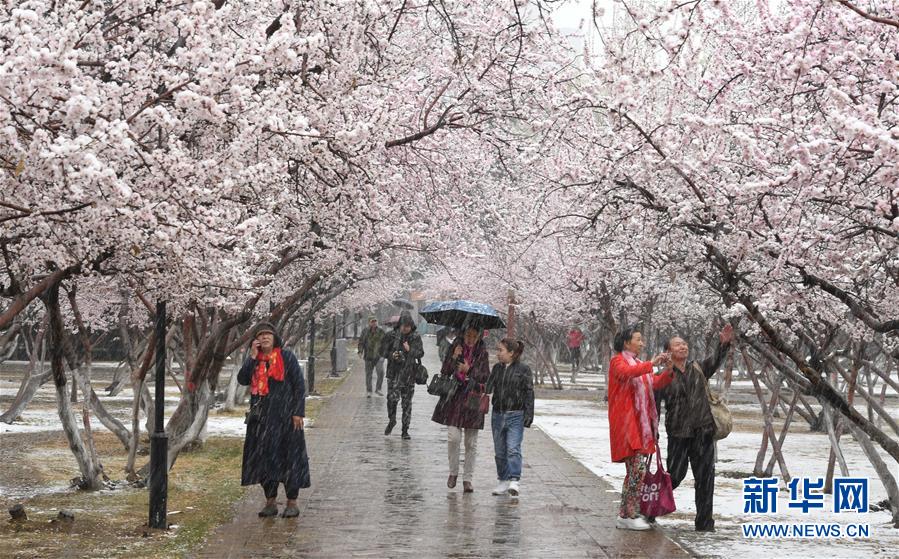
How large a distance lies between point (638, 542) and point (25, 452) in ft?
33.3

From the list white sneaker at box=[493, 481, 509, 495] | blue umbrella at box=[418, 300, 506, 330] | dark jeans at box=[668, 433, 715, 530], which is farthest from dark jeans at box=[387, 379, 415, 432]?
dark jeans at box=[668, 433, 715, 530]

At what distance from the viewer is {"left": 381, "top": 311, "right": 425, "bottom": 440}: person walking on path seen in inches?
768

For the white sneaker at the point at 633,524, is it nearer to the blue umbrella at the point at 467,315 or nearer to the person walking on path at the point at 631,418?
the person walking on path at the point at 631,418

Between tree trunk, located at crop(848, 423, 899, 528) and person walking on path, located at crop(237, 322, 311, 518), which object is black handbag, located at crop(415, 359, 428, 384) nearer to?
tree trunk, located at crop(848, 423, 899, 528)

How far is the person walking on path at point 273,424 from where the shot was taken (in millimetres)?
10758

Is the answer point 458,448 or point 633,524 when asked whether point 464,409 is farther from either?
point 633,524

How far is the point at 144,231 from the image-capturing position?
7.72 meters

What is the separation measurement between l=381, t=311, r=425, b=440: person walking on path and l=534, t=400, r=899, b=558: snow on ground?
2.55 metres

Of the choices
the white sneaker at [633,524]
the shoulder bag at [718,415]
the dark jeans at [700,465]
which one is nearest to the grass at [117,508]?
the white sneaker at [633,524]

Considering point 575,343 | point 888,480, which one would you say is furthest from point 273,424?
point 575,343

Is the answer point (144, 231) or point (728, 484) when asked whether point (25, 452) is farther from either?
point (144, 231)

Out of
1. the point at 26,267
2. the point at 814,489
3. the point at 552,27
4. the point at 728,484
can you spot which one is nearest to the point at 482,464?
the point at 728,484

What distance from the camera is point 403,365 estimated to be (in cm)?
2038

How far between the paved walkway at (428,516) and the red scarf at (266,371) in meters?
1.14
